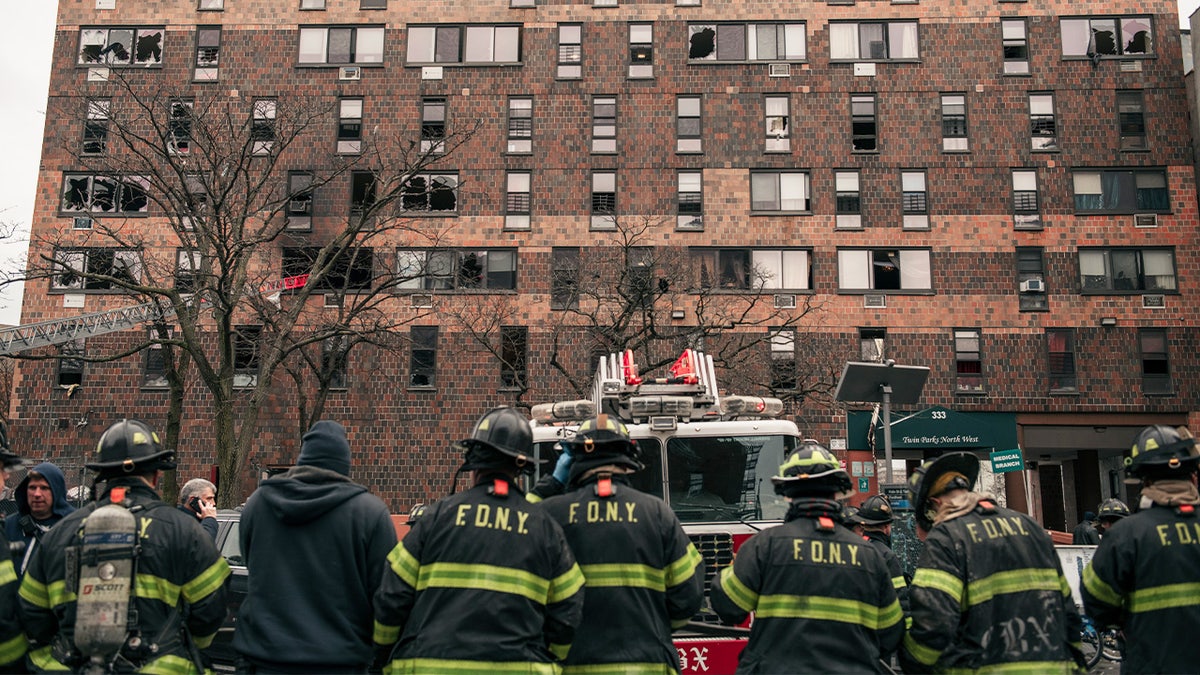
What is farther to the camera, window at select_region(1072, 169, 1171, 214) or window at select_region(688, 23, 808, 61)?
window at select_region(688, 23, 808, 61)

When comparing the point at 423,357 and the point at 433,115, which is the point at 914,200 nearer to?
the point at 433,115

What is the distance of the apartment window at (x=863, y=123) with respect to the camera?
105 feet

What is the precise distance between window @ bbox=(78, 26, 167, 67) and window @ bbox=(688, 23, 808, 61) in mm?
18599

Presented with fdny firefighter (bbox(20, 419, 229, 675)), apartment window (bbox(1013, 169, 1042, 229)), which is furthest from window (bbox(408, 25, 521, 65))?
fdny firefighter (bbox(20, 419, 229, 675))

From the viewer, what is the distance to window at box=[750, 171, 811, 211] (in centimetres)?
3147

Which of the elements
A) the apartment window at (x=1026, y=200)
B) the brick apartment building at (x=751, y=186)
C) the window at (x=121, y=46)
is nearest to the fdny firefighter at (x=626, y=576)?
the brick apartment building at (x=751, y=186)

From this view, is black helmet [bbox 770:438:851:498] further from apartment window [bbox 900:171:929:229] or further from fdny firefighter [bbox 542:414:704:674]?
apartment window [bbox 900:171:929:229]

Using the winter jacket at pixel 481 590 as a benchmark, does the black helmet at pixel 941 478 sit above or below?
above

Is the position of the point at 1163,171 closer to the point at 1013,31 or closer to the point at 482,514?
the point at 1013,31

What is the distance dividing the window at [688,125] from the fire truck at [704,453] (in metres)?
24.2

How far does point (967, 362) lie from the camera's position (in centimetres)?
3019

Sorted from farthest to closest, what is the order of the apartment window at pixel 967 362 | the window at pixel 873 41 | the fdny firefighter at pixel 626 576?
1. the window at pixel 873 41
2. the apartment window at pixel 967 362
3. the fdny firefighter at pixel 626 576

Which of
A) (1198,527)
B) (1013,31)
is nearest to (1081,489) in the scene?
(1013,31)

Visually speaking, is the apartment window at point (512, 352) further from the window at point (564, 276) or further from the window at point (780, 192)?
the window at point (780, 192)
